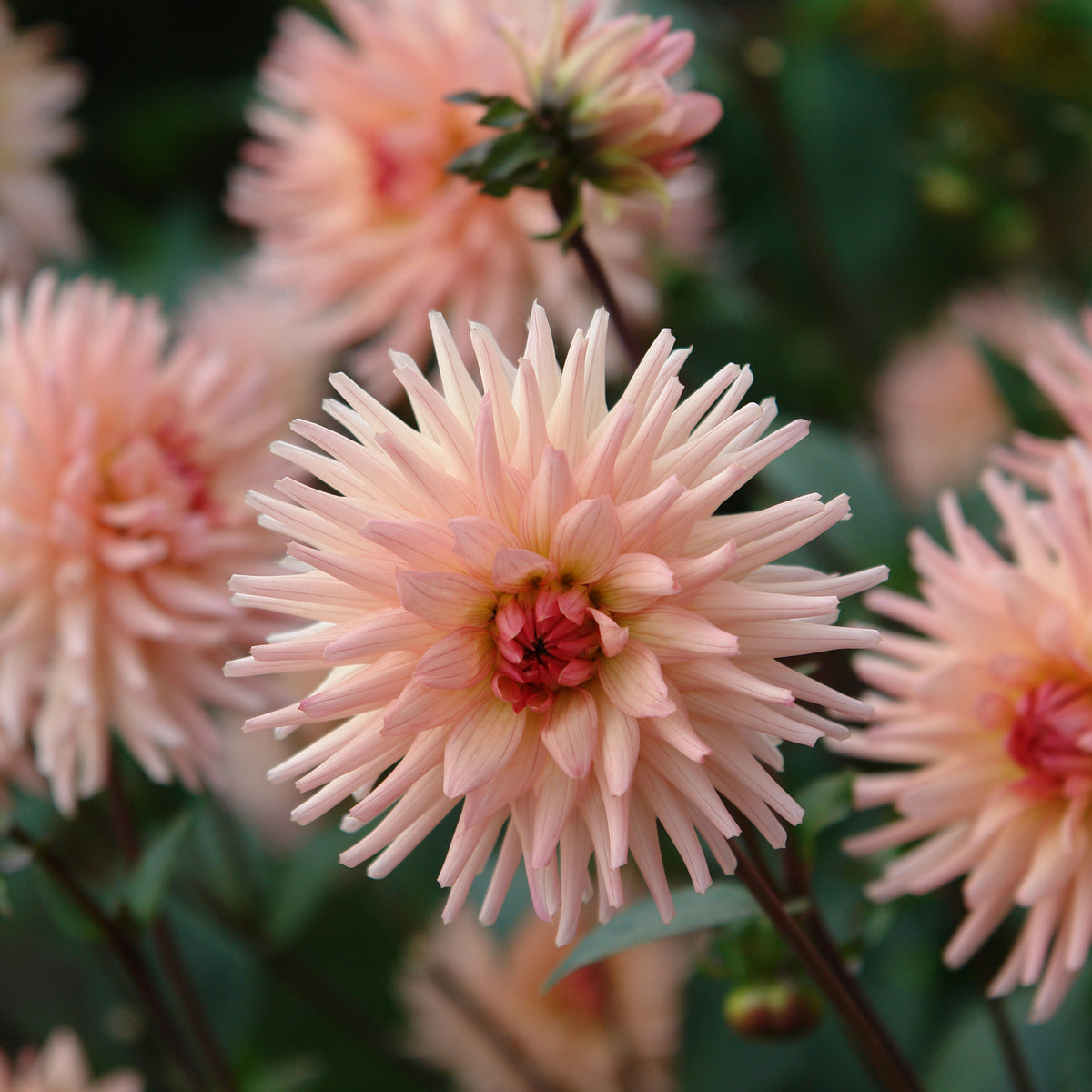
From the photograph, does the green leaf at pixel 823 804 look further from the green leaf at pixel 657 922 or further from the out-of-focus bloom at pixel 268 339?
the out-of-focus bloom at pixel 268 339

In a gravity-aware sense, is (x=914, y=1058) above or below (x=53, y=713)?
below

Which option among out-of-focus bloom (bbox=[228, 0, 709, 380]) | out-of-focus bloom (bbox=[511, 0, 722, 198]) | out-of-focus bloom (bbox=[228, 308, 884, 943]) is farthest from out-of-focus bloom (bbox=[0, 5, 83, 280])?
out-of-focus bloom (bbox=[228, 308, 884, 943])

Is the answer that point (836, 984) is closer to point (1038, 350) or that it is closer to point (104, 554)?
point (104, 554)

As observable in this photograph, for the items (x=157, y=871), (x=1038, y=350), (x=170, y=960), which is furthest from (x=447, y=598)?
(x=1038, y=350)

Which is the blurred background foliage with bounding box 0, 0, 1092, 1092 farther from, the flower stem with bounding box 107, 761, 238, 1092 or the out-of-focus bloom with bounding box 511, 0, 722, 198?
the out-of-focus bloom with bounding box 511, 0, 722, 198

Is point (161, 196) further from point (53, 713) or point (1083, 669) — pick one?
point (1083, 669)

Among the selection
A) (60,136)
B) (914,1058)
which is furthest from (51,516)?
(60,136)

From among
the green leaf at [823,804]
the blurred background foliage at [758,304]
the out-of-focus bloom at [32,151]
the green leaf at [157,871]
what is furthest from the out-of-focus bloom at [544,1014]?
the out-of-focus bloom at [32,151]
